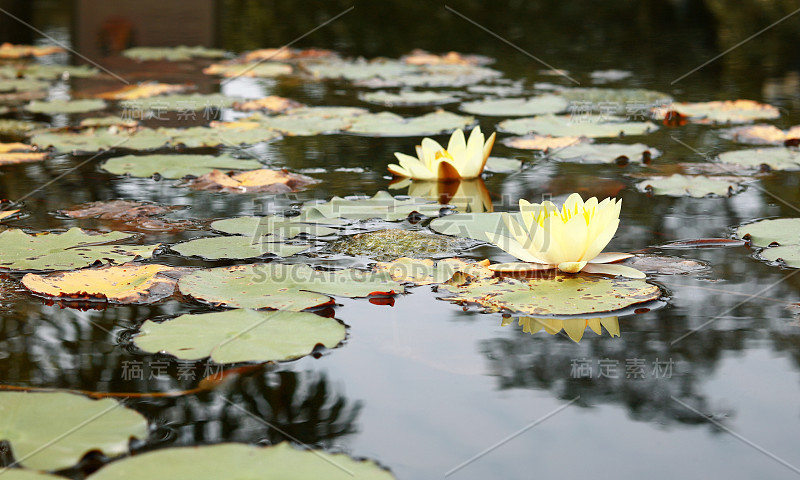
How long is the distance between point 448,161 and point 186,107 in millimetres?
2196

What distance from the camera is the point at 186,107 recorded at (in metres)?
4.52

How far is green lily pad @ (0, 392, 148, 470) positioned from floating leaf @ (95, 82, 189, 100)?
153 inches

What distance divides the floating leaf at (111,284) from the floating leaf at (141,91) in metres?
3.26

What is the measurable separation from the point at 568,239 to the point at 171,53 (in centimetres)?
585

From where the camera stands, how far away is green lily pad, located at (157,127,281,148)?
360cm

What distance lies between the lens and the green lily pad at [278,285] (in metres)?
1.75

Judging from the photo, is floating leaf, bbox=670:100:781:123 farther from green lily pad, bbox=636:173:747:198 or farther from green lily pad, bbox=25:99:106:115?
green lily pad, bbox=25:99:106:115

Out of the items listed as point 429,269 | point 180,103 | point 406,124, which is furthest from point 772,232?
point 180,103

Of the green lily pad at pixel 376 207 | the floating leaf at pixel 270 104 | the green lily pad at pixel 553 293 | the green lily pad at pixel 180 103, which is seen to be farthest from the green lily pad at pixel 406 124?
the green lily pad at pixel 553 293

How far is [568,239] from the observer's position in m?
1.88

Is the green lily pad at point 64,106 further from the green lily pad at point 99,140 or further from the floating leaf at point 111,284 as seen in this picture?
the floating leaf at point 111,284

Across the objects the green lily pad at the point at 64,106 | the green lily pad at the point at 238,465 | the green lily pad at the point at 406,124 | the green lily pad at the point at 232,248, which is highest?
the green lily pad at the point at 64,106

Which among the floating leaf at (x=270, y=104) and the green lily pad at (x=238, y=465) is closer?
the green lily pad at (x=238, y=465)

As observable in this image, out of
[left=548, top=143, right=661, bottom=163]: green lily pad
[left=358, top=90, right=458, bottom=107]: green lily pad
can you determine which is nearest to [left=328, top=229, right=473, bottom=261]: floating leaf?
[left=548, top=143, right=661, bottom=163]: green lily pad
